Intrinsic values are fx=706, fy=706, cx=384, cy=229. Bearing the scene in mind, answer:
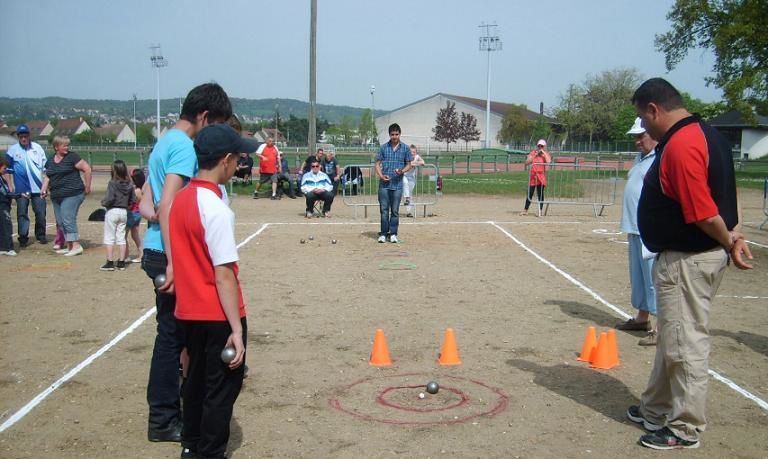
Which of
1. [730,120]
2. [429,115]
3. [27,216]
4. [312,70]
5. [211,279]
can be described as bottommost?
[27,216]

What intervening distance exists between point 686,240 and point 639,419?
1.35m

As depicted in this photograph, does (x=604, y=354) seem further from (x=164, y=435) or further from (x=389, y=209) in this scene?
(x=389, y=209)

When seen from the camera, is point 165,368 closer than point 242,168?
Yes

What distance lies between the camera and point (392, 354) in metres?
6.54

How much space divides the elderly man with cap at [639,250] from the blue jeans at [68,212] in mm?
9003

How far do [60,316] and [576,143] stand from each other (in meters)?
80.8

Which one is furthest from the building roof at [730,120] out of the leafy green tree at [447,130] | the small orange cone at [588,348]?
the small orange cone at [588,348]

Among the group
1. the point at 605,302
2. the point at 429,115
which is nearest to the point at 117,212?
the point at 605,302

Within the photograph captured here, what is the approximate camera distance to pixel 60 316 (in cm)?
798

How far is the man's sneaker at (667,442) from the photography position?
4.53 m

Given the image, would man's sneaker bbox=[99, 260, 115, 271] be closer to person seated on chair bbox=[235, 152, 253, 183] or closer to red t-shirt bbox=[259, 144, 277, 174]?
person seated on chair bbox=[235, 152, 253, 183]

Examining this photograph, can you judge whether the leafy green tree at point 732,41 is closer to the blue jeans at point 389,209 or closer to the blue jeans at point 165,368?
the blue jeans at point 389,209

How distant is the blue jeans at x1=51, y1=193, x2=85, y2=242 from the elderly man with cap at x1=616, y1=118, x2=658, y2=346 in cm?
900

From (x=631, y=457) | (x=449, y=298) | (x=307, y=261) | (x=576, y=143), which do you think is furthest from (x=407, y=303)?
(x=576, y=143)
